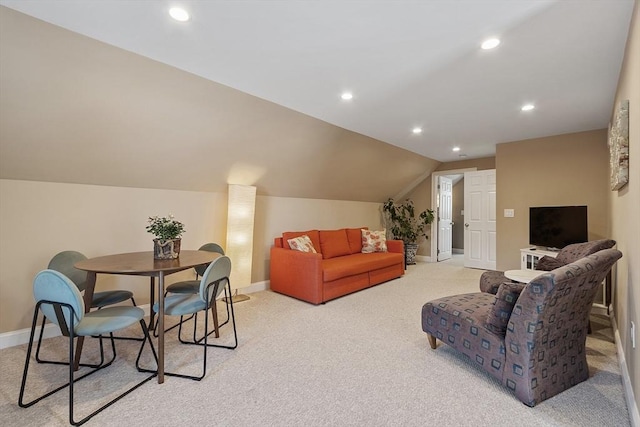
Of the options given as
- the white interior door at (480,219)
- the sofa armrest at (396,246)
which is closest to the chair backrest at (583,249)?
the sofa armrest at (396,246)

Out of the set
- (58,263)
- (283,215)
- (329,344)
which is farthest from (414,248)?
(58,263)

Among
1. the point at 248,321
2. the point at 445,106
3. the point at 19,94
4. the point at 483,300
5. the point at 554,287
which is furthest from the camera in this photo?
the point at 445,106

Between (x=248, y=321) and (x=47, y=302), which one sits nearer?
(x=47, y=302)

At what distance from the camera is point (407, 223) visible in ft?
22.8

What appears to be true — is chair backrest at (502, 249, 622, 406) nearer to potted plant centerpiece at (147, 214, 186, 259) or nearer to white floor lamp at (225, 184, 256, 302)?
potted plant centerpiece at (147, 214, 186, 259)

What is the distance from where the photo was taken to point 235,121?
10.5ft

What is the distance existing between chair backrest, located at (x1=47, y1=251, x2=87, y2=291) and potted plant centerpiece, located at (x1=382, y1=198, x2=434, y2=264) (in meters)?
5.75

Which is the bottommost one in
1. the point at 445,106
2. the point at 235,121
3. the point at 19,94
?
the point at 19,94

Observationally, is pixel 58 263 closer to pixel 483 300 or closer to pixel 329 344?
pixel 329 344

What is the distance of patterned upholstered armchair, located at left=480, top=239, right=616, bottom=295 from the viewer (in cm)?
275

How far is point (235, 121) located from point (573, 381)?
364 centimetres

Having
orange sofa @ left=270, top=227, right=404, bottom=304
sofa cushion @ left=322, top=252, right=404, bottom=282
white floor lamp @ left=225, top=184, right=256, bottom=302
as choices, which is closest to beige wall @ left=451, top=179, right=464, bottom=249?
orange sofa @ left=270, top=227, right=404, bottom=304

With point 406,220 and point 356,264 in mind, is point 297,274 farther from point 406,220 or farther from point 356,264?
point 406,220

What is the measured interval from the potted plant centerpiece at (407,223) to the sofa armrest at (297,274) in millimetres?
3549
